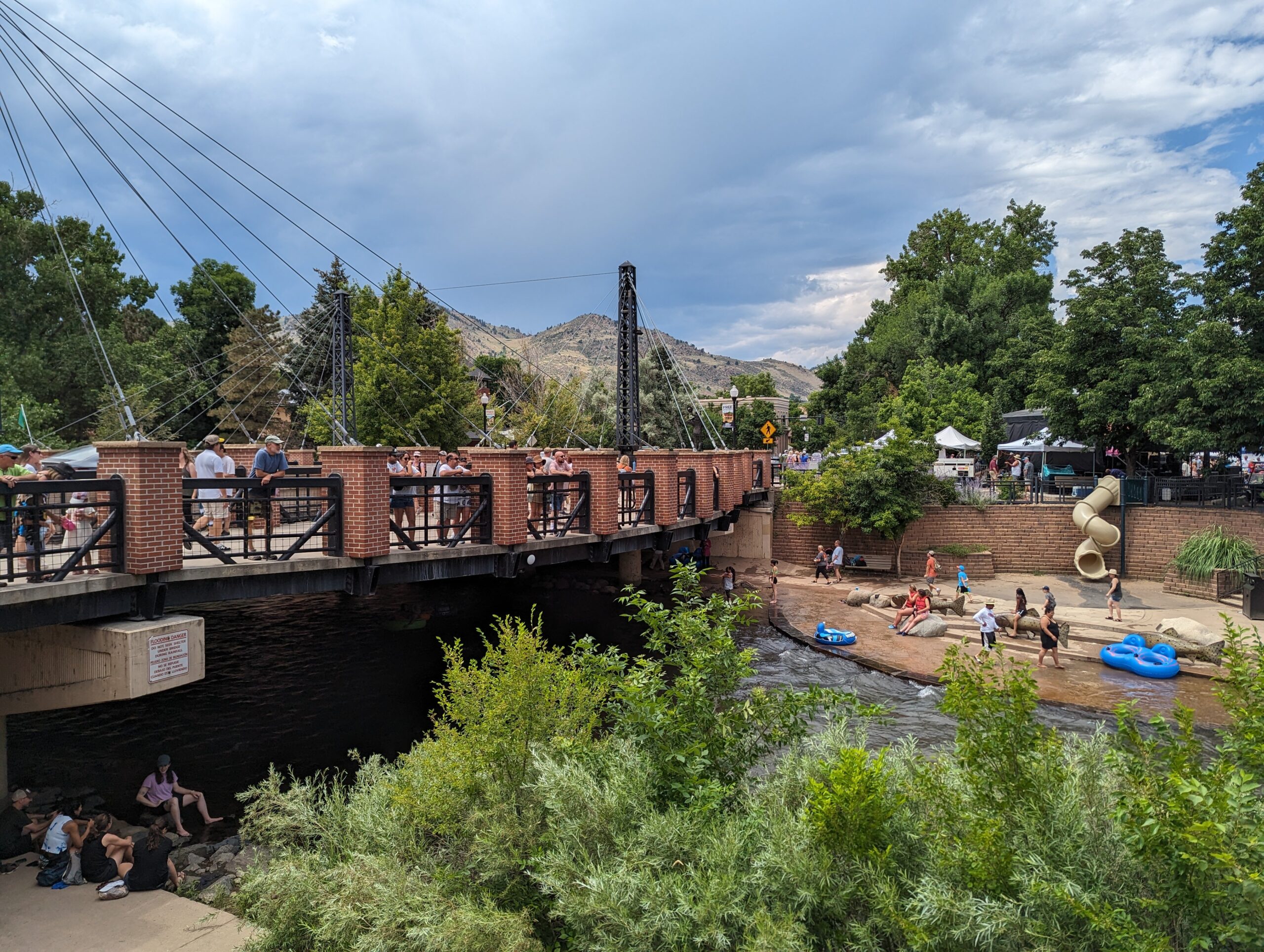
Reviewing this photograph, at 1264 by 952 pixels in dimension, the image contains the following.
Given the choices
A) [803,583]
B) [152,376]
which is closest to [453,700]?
[803,583]

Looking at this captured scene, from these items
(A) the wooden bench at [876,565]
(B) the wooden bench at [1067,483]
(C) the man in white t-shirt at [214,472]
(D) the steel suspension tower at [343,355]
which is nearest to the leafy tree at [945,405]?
(B) the wooden bench at [1067,483]

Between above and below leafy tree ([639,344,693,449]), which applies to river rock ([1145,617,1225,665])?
Result: below

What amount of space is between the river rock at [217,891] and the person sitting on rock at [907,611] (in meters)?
15.7

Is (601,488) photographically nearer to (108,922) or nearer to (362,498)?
(362,498)

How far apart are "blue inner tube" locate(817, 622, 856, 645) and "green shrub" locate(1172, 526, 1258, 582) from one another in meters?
11.7

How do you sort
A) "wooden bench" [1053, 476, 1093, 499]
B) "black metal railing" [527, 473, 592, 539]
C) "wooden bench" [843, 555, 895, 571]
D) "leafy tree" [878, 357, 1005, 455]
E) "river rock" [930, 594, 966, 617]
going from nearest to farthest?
"black metal railing" [527, 473, 592, 539], "river rock" [930, 594, 966, 617], "wooden bench" [843, 555, 895, 571], "wooden bench" [1053, 476, 1093, 499], "leafy tree" [878, 357, 1005, 455]

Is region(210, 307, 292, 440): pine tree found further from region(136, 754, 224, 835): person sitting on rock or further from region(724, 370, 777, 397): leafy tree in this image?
region(724, 370, 777, 397): leafy tree

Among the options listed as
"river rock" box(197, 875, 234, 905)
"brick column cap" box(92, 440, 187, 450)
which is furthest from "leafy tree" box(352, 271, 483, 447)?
"river rock" box(197, 875, 234, 905)

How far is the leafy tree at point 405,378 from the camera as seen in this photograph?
3144 centimetres

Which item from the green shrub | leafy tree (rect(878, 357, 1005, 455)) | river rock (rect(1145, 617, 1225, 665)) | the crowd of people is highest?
leafy tree (rect(878, 357, 1005, 455))

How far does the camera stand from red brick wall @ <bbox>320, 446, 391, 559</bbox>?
424 inches

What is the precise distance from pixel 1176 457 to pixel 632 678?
30.5m

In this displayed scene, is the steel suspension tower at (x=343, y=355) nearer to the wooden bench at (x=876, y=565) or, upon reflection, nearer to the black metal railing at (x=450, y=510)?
the black metal railing at (x=450, y=510)

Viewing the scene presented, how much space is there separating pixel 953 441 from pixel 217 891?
29.6 meters
